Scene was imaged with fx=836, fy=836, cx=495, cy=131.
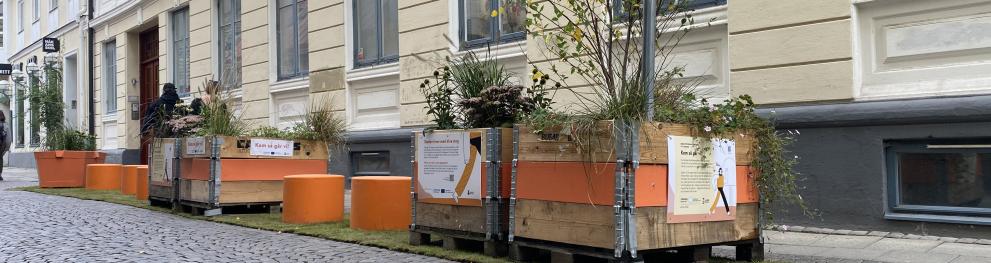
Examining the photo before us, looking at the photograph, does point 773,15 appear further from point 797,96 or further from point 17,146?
point 17,146

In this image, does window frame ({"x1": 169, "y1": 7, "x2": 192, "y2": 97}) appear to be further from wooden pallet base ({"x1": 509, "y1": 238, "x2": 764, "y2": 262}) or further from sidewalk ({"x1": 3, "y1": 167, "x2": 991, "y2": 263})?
sidewalk ({"x1": 3, "y1": 167, "x2": 991, "y2": 263})

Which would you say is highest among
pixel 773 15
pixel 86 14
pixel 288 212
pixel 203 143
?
pixel 86 14

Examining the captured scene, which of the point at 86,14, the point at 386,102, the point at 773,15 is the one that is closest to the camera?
the point at 773,15

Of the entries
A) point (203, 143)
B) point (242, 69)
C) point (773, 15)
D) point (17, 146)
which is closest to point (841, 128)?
point (773, 15)

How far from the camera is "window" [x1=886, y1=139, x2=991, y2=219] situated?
6.62 meters

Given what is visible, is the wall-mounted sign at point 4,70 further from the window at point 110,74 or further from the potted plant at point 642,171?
the potted plant at point 642,171

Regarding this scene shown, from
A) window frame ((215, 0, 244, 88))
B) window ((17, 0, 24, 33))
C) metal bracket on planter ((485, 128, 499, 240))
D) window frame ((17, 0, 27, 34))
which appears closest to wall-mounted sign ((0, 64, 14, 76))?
window frame ((17, 0, 27, 34))

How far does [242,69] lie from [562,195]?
39.7 ft

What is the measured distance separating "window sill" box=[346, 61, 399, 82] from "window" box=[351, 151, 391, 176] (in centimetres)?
118

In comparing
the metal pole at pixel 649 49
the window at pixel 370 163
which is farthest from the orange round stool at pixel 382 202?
the window at pixel 370 163

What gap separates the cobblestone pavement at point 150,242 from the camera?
609 cm

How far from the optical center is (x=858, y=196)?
7195 millimetres

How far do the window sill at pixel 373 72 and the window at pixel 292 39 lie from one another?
5.12 ft

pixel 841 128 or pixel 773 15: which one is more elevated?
pixel 773 15
